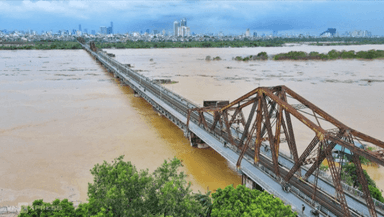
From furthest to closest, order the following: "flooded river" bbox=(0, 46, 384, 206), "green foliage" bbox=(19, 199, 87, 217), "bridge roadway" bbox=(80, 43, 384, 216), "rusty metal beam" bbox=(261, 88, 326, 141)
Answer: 1. "flooded river" bbox=(0, 46, 384, 206)
2. "bridge roadway" bbox=(80, 43, 384, 216)
3. "rusty metal beam" bbox=(261, 88, 326, 141)
4. "green foliage" bbox=(19, 199, 87, 217)

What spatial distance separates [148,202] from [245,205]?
3776 millimetres

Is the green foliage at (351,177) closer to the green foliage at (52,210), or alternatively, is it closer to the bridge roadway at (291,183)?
the bridge roadway at (291,183)

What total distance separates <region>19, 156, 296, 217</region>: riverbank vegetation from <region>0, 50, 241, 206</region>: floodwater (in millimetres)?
7035

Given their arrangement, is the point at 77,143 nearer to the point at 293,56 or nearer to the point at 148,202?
the point at 148,202

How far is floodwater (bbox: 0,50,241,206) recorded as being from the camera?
19.1 m

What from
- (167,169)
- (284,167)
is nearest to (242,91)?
(284,167)

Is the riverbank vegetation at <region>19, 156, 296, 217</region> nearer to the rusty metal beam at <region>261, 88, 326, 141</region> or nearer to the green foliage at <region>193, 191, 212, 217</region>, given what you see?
the green foliage at <region>193, 191, 212, 217</region>

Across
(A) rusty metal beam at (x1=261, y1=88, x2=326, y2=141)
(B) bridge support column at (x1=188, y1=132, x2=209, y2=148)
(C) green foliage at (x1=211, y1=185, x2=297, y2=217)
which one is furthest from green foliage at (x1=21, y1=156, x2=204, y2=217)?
(B) bridge support column at (x1=188, y1=132, x2=209, y2=148)

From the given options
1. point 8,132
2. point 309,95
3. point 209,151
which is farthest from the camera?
point 309,95

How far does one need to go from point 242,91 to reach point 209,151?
25.8 m

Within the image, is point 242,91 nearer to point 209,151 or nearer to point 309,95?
point 309,95

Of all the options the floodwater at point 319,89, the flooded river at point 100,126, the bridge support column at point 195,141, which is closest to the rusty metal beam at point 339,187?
the flooded river at point 100,126

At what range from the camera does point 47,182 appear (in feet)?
63.2

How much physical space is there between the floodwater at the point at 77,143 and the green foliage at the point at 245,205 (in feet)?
22.7
